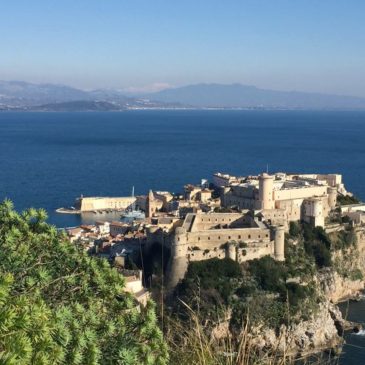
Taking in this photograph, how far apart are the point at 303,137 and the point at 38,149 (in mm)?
36125

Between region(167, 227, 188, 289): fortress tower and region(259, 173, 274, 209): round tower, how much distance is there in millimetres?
5229

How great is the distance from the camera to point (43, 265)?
4852 mm

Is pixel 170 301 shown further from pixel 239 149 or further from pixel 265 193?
pixel 239 149

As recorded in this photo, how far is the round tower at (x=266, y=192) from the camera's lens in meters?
22.8

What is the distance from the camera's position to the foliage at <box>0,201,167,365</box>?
3.08 meters

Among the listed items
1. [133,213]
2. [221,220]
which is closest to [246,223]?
[221,220]

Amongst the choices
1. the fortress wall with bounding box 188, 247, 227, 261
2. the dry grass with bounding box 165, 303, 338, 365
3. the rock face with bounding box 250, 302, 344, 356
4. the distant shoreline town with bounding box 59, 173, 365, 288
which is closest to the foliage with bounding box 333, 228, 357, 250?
the distant shoreline town with bounding box 59, 173, 365, 288

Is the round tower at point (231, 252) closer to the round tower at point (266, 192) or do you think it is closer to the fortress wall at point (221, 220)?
the fortress wall at point (221, 220)

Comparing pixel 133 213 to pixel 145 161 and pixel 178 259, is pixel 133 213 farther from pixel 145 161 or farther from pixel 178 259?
pixel 145 161

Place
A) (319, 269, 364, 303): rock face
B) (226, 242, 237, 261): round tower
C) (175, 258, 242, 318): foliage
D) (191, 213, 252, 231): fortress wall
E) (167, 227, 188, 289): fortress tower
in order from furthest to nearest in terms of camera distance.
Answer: (191, 213, 252, 231): fortress wall < (319, 269, 364, 303): rock face < (226, 242, 237, 261): round tower < (167, 227, 188, 289): fortress tower < (175, 258, 242, 318): foliage

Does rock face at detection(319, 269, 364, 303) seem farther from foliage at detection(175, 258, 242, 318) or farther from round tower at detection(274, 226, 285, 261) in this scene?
foliage at detection(175, 258, 242, 318)

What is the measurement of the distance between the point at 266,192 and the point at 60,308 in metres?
19.3

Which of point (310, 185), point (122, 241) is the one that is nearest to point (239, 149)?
point (310, 185)

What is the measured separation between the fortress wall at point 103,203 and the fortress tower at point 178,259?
54.7 ft
